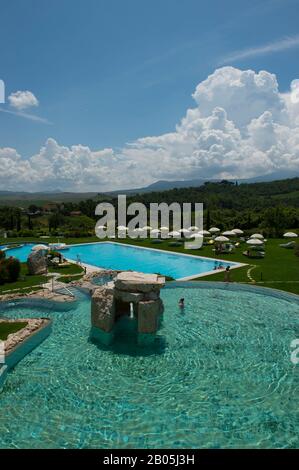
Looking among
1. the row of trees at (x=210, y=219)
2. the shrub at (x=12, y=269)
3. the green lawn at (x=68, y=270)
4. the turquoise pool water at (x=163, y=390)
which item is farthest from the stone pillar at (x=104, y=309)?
the row of trees at (x=210, y=219)

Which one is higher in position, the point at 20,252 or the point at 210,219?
the point at 210,219

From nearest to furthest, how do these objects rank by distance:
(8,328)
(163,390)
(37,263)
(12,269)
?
(163,390), (8,328), (12,269), (37,263)

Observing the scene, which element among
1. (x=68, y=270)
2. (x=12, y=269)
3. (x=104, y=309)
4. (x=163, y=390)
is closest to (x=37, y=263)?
(x=12, y=269)

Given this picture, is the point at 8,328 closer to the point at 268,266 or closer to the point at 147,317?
the point at 147,317

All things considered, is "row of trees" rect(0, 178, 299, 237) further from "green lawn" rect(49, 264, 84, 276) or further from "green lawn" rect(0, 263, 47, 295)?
"green lawn" rect(0, 263, 47, 295)

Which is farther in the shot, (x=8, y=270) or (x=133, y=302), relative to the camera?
(x=8, y=270)

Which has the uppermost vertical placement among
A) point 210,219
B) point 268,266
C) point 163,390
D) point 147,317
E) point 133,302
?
point 210,219

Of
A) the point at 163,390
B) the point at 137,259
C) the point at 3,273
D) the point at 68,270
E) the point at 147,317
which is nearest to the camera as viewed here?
the point at 163,390

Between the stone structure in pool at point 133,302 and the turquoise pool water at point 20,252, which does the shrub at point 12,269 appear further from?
the turquoise pool water at point 20,252

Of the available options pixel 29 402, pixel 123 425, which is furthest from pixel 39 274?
pixel 123 425
